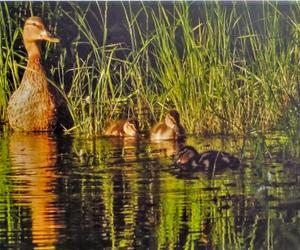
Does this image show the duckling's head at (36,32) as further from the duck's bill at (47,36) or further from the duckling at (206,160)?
the duckling at (206,160)

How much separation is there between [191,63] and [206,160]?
0.57 meters

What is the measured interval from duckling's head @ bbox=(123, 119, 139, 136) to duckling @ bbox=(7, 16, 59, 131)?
42 centimetres

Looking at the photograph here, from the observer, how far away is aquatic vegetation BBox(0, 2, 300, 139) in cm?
532

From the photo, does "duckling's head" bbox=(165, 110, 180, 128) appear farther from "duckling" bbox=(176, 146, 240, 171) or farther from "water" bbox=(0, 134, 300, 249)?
"duckling" bbox=(176, 146, 240, 171)

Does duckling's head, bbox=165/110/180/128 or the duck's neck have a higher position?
the duck's neck

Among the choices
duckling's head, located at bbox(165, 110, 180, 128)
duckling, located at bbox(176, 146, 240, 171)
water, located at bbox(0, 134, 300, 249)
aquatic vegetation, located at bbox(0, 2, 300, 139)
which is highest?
aquatic vegetation, located at bbox(0, 2, 300, 139)

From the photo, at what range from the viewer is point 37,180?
495 cm

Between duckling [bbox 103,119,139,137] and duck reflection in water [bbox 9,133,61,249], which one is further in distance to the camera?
duckling [bbox 103,119,139,137]

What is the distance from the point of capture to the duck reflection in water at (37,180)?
4226mm

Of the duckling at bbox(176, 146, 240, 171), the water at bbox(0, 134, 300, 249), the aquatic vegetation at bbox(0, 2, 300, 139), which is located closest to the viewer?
the water at bbox(0, 134, 300, 249)

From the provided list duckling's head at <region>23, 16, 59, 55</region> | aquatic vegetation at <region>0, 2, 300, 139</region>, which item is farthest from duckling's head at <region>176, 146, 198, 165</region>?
duckling's head at <region>23, 16, 59, 55</region>

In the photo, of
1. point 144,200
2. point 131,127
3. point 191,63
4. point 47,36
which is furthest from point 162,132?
point 144,200

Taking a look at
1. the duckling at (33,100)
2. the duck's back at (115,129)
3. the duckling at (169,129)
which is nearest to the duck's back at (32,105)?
the duckling at (33,100)

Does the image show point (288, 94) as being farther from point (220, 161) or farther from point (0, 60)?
point (0, 60)
